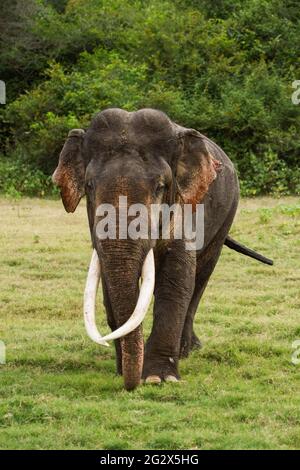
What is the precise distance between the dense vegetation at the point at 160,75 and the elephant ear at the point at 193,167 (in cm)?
1188

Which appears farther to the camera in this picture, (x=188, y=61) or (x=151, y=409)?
(x=188, y=61)

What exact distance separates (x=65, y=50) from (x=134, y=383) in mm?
16777

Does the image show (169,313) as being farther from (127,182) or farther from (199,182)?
(127,182)

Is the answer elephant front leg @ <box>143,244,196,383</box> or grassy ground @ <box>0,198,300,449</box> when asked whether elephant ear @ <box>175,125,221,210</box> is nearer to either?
elephant front leg @ <box>143,244,196,383</box>

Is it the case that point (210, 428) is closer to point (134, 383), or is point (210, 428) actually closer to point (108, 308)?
point (134, 383)

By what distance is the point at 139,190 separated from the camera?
6379 mm

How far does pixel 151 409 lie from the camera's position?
6324mm

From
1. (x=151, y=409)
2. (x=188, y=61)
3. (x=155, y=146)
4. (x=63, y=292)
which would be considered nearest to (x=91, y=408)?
(x=151, y=409)

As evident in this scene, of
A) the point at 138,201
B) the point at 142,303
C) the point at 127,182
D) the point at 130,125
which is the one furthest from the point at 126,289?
the point at 130,125

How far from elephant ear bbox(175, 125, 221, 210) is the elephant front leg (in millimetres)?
355

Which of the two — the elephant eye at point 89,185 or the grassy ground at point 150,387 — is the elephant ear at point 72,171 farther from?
the grassy ground at point 150,387

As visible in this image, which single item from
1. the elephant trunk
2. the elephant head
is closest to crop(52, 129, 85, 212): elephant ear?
the elephant head

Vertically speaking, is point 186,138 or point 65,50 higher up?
point 186,138
